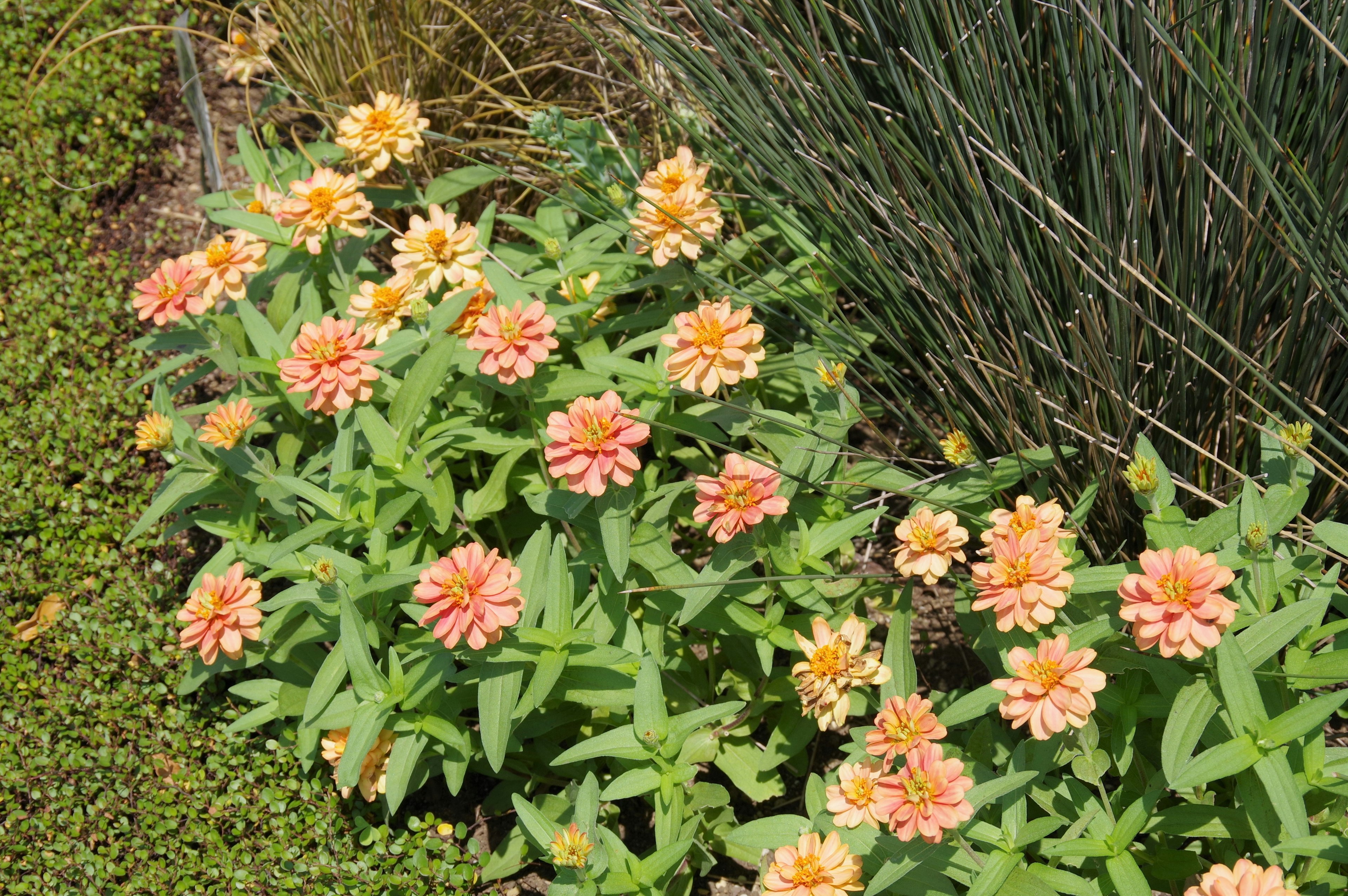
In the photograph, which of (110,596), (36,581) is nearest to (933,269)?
(110,596)

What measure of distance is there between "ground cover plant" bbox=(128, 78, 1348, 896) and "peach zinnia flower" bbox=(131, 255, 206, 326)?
0.01 meters

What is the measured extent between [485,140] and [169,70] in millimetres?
1531

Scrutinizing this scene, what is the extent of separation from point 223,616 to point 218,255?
0.82 metres

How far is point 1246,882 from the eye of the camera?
1350 millimetres

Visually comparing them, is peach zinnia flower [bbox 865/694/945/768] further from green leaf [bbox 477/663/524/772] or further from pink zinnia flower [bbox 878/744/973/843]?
green leaf [bbox 477/663/524/772]

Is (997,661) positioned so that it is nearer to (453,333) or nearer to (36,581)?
(453,333)

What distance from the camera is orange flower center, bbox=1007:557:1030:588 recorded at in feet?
5.08

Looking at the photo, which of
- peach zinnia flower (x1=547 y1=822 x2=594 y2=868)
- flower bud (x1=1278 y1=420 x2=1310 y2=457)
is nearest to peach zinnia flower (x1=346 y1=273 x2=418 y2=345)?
peach zinnia flower (x1=547 y1=822 x2=594 y2=868)

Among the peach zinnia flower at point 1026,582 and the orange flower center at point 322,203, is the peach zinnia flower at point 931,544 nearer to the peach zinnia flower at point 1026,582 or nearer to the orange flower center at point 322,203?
the peach zinnia flower at point 1026,582

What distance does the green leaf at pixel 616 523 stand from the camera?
72.7 inches

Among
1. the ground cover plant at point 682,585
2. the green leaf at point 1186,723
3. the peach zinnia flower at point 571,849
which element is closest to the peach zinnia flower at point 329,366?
the ground cover plant at point 682,585

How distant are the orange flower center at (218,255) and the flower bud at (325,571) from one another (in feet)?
2.72

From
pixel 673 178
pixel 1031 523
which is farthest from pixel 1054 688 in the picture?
pixel 673 178

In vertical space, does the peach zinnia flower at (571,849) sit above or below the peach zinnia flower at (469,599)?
below
